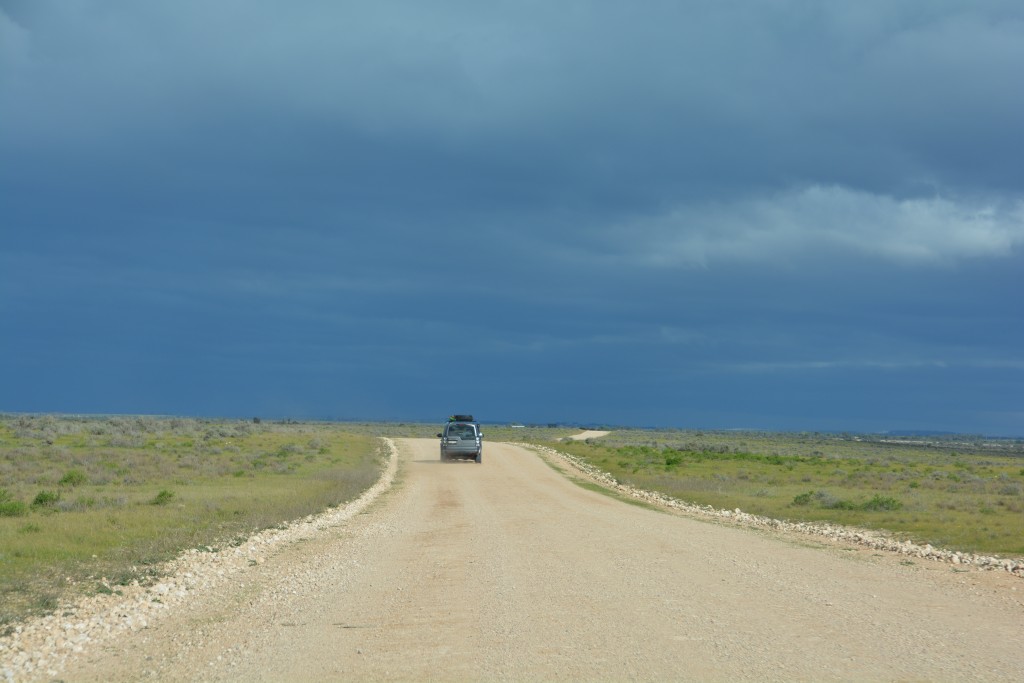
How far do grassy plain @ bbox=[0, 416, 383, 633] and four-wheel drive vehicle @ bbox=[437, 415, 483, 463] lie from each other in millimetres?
4056

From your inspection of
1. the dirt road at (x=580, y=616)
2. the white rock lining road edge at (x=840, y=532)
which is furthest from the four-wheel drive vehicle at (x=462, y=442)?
the dirt road at (x=580, y=616)

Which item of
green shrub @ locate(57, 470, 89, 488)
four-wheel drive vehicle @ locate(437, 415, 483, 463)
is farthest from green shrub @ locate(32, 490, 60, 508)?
four-wheel drive vehicle @ locate(437, 415, 483, 463)

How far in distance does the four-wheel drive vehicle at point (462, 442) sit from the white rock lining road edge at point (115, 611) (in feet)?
93.8

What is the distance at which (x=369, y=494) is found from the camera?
28797mm

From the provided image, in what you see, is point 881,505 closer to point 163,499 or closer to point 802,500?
point 802,500

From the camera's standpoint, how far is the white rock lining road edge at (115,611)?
29.1 feet

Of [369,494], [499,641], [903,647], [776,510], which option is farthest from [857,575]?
[369,494]

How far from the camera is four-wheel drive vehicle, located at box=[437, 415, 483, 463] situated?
46594 mm

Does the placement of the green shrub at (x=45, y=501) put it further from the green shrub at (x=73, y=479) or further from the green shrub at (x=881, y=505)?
the green shrub at (x=881, y=505)

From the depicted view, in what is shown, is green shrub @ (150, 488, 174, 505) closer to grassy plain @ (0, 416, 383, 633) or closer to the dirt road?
grassy plain @ (0, 416, 383, 633)

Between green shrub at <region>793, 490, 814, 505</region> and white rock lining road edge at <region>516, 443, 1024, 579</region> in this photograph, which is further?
green shrub at <region>793, 490, 814, 505</region>

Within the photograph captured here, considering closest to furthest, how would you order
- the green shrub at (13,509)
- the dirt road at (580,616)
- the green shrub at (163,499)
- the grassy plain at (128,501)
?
1. the dirt road at (580,616)
2. the grassy plain at (128,501)
3. the green shrub at (13,509)
4. the green shrub at (163,499)

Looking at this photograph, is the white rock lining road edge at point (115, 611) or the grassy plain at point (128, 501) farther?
the grassy plain at point (128, 501)

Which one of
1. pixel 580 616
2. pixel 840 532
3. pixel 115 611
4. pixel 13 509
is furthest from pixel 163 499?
pixel 840 532
